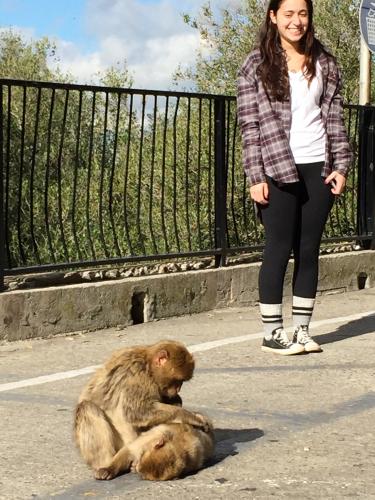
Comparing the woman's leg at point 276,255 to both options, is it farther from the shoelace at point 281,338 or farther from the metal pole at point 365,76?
the metal pole at point 365,76

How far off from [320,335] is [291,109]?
169 centimetres

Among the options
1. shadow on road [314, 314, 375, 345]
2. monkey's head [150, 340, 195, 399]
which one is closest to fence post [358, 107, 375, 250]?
shadow on road [314, 314, 375, 345]

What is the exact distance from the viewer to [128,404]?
166 inches

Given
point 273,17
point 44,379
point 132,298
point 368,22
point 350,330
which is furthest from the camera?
point 368,22

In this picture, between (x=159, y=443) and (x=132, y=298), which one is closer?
(x=159, y=443)

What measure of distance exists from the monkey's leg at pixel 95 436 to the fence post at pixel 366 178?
6901 mm

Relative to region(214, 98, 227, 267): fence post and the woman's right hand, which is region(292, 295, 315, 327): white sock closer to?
the woman's right hand

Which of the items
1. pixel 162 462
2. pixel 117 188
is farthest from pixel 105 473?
pixel 117 188

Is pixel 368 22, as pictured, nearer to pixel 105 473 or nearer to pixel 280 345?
pixel 280 345

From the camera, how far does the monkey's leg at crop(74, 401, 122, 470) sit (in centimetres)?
419

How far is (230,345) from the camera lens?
7.32 meters

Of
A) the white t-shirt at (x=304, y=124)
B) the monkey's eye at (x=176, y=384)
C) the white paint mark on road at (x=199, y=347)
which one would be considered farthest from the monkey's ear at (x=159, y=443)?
the white t-shirt at (x=304, y=124)

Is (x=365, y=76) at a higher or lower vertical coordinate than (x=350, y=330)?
higher

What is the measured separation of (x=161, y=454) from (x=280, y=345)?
2.87 metres
